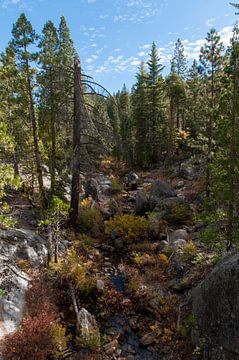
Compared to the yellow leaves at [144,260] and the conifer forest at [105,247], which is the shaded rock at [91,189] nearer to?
the conifer forest at [105,247]

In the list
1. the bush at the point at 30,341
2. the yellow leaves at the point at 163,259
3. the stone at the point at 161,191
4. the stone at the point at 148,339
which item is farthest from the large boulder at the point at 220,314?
the stone at the point at 161,191

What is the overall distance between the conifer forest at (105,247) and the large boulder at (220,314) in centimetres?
3

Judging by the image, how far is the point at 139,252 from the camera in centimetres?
1346

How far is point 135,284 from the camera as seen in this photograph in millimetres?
10938

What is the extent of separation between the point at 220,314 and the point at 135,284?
448 cm

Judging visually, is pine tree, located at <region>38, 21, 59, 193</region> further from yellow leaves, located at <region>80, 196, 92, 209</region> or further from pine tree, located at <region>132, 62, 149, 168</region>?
pine tree, located at <region>132, 62, 149, 168</region>

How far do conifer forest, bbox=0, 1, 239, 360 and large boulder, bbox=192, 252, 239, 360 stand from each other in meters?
0.03

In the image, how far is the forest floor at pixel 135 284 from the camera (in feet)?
27.3

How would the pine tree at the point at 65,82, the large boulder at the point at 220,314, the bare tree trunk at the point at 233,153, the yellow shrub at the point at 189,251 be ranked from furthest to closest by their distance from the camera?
the pine tree at the point at 65,82
the yellow shrub at the point at 189,251
the bare tree trunk at the point at 233,153
the large boulder at the point at 220,314

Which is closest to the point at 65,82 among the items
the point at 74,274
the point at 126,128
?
the point at 74,274

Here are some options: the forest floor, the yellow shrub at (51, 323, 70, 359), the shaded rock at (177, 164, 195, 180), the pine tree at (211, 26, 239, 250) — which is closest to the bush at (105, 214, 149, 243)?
the forest floor

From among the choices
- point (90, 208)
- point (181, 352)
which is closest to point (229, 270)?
point (181, 352)

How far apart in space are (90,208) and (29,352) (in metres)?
10.5

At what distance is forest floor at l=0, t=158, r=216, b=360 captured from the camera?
8.33 m
